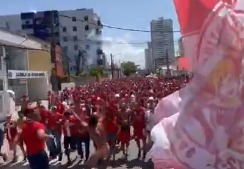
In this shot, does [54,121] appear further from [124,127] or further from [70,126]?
[124,127]

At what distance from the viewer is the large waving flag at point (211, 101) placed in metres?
3.51

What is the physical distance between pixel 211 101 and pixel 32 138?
15.3ft

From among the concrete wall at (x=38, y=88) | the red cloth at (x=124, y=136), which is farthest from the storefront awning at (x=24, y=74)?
the red cloth at (x=124, y=136)

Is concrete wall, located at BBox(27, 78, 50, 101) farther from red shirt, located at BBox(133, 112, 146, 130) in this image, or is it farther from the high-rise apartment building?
the high-rise apartment building

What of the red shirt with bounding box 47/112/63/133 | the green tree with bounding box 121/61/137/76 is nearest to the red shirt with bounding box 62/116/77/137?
the red shirt with bounding box 47/112/63/133

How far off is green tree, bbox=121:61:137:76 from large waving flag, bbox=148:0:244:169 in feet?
468

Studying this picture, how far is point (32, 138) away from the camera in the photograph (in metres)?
7.84

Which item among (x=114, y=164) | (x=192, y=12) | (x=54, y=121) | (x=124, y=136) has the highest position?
(x=192, y=12)

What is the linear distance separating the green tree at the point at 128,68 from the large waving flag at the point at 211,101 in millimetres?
142530

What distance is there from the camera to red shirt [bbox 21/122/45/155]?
7801 mm

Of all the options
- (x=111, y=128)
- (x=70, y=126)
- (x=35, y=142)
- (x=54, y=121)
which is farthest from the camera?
(x=54, y=121)

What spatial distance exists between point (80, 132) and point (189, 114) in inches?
334

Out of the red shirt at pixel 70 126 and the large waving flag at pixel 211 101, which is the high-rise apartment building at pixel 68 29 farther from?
the large waving flag at pixel 211 101

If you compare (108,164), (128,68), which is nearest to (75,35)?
(128,68)
